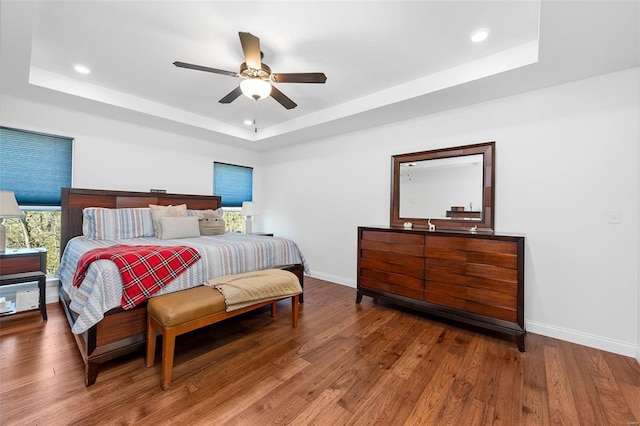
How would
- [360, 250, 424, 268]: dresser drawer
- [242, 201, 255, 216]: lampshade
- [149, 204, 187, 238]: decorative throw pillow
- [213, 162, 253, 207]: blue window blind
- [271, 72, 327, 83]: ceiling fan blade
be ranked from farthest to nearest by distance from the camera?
[213, 162, 253, 207]: blue window blind, [242, 201, 255, 216]: lampshade, [149, 204, 187, 238]: decorative throw pillow, [360, 250, 424, 268]: dresser drawer, [271, 72, 327, 83]: ceiling fan blade

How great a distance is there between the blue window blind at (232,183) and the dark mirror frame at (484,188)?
123 inches

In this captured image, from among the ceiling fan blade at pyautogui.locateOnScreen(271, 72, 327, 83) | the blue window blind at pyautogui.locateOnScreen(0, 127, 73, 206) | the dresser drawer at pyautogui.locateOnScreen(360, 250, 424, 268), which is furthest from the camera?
the blue window blind at pyautogui.locateOnScreen(0, 127, 73, 206)

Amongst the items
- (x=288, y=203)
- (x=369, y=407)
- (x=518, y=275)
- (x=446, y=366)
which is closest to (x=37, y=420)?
(x=369, y=407)

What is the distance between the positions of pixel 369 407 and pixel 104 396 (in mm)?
1632

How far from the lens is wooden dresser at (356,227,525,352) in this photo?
2365 mm

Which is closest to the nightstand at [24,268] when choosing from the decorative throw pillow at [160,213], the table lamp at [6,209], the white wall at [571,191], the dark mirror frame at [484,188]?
the table lamp at [6,209]

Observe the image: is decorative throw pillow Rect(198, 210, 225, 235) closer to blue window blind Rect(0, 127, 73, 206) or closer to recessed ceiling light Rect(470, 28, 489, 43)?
blue window blind Rect(0, 127, 73, 206)

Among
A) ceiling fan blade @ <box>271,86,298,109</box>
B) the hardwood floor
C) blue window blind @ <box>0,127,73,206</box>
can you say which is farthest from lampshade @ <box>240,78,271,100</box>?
blue window blind @ <box>0,127,73,206</box>

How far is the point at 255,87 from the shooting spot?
7.64 feet

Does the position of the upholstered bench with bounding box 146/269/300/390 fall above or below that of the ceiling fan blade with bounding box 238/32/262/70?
below

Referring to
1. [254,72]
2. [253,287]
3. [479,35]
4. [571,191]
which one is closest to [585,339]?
[571,191]

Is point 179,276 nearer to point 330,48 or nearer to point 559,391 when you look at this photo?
point 330,48

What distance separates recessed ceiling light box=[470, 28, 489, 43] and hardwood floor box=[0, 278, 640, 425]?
8.60 ft

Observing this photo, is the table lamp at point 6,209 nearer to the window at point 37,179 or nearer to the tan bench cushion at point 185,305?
the window at point 37,179
